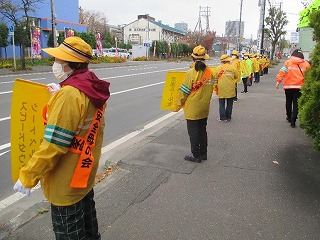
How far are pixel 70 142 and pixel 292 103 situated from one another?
6.98 metres

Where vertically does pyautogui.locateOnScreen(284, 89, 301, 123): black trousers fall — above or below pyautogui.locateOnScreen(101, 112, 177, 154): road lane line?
above

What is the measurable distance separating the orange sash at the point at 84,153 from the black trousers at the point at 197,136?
280 centimetres

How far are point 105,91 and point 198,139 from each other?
2.95 m

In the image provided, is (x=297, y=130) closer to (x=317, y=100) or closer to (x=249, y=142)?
(x=249, y=142)

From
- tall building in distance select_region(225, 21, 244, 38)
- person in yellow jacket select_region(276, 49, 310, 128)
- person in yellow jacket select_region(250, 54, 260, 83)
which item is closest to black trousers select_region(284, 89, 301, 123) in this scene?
person in yellow jacket select_region(276, 49, 310, 128)

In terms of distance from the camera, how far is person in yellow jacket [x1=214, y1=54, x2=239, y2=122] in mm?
8195

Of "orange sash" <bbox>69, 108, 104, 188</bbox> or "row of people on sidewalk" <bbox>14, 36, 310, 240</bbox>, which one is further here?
"orange sash" <bbox>69, 108, 104, 188</bbox>

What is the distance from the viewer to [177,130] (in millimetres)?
7297

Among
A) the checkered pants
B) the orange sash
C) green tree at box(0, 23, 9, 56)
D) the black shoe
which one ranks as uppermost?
green tree at box(0, 23, 9, 56)

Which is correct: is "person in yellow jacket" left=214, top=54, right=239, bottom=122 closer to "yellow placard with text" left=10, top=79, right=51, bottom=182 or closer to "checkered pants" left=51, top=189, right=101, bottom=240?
"yellow placard with text" left=10, top=79, right=51, bottom=182

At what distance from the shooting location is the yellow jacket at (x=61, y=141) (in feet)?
7.43

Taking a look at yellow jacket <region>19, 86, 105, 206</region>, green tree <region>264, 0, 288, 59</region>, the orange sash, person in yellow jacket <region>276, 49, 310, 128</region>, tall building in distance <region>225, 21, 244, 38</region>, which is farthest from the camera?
tall building in distance <region>225, 21, 244, 38</region>

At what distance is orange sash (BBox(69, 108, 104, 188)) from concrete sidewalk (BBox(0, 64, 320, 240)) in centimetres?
102

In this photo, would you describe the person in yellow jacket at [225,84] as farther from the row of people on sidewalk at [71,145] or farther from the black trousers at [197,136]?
the row of people on sidewalk at [71,145]
